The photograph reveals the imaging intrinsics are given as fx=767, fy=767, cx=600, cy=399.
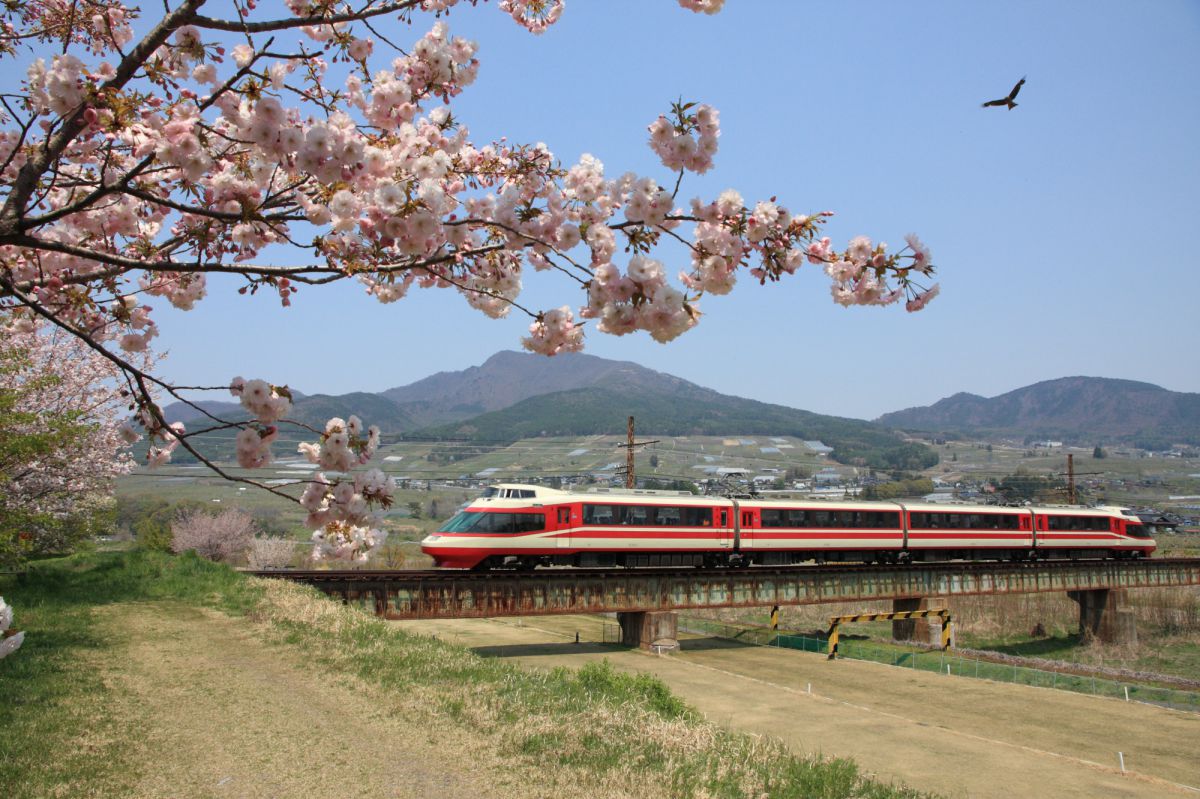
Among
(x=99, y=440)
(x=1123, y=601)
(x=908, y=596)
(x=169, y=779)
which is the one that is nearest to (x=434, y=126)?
(x=169, y=779)

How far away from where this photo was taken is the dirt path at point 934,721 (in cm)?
1518

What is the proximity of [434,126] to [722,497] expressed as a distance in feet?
76.9

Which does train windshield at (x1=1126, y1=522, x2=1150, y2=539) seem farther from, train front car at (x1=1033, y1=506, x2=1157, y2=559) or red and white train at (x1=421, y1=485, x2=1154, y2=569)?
red and white train at (x1=421, y1=485, x2=1154, y2=569)

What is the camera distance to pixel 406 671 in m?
12.3

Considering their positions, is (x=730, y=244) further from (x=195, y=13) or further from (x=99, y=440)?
(x=99, y=440)

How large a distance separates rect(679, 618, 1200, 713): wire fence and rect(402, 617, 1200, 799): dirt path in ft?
2.33

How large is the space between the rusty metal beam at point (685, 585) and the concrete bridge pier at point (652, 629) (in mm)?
2394

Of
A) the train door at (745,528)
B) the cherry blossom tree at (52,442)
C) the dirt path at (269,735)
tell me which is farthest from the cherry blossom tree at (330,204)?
the train door at (745,528)

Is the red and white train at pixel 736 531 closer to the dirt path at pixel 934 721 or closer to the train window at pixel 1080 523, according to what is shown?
the train window at pixel 1080 523

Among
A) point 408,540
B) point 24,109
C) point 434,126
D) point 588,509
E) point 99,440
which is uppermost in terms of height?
point 434,126

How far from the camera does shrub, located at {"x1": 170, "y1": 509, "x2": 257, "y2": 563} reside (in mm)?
53844

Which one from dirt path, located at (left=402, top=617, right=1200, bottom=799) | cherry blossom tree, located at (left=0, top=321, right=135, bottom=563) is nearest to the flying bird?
dirt path, located at (left=402, top=617, right=1200, bottom=799)

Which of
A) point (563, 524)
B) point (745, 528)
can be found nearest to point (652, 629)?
point (745, 528)

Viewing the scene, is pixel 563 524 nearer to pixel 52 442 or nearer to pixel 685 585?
pixel 685 585
